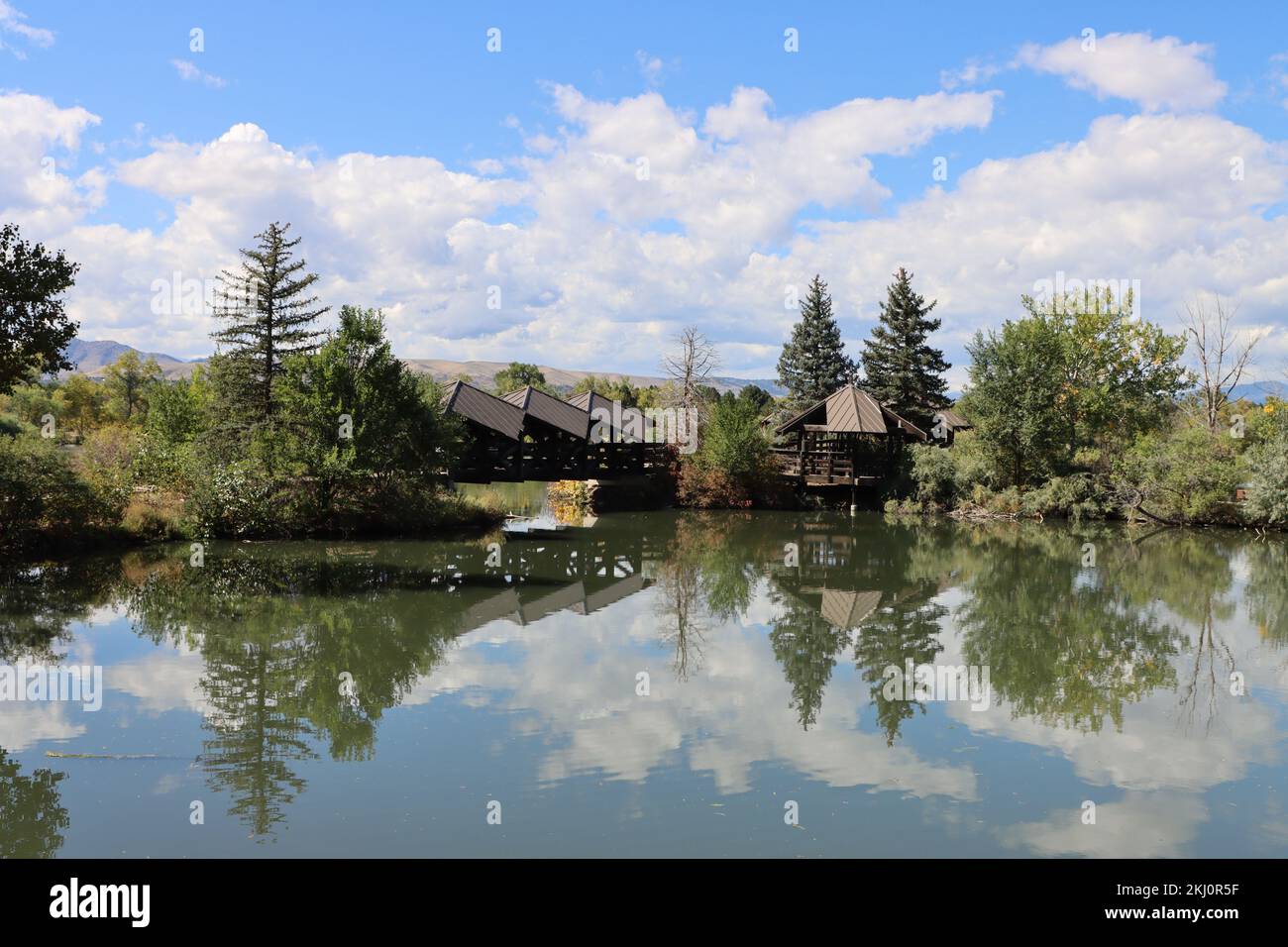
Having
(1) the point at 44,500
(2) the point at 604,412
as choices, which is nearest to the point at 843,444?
(2) the point at 604,412

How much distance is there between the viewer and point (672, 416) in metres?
42.8

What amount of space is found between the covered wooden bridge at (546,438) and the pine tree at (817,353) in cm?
1344

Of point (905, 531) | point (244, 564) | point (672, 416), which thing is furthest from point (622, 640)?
point (672, 416)

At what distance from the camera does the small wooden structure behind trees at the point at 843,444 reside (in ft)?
107

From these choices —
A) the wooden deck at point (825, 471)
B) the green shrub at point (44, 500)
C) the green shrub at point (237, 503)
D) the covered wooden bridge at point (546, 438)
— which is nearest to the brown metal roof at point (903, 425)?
the wooden deck at point (825, 471)

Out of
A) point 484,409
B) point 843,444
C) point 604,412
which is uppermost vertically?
point 604,412

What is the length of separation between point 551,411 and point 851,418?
10.6 m

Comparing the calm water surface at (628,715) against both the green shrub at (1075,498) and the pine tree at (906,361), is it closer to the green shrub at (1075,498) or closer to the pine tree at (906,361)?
the green shrub at (1075,498)

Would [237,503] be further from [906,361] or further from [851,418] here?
[906,361]

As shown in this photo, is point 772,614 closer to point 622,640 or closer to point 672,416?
point 622,640

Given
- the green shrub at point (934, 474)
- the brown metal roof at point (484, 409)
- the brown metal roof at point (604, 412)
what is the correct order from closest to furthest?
the brown metal roof at point (484, 409) → the green shrub at point (934, 474) → the brown metal roof at point (604, 412)

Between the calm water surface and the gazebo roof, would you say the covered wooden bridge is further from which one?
the calm water surface

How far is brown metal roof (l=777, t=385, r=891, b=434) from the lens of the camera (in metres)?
31.5

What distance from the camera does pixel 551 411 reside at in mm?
30938
